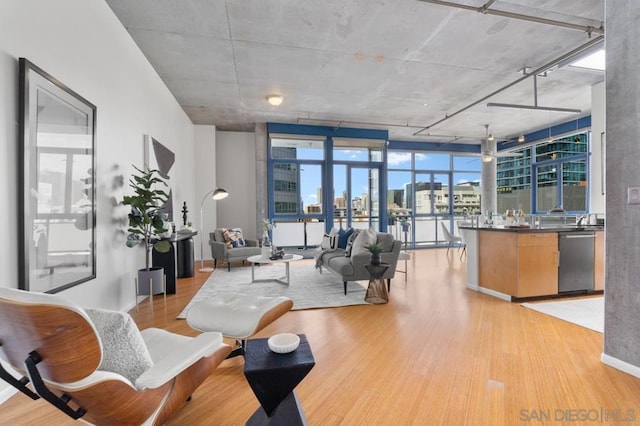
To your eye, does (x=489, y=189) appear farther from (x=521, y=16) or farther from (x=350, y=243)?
(x=521, y=16)

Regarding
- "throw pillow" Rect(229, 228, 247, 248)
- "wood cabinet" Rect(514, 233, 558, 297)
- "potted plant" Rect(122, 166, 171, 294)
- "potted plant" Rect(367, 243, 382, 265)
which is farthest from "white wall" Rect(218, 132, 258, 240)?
"wood cabinet" Rect(514, 233, 558, 297)

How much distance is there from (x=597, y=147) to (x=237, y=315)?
664 centimetres

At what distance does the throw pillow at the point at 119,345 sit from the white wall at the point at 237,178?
6954 mm

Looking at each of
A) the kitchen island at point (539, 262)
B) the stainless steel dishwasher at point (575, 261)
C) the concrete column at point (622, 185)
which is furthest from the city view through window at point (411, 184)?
the concrete column at point (622, 185)

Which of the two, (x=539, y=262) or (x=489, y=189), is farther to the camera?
(x=489, y=189)

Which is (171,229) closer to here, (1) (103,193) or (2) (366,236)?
(1) (103,193)

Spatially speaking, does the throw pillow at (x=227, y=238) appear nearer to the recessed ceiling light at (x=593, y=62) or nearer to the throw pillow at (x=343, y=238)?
the throw pillow at (x=343, y=238)

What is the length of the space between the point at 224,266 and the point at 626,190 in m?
6.33

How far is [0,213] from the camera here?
194 centimetres

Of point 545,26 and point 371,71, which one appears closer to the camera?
point 545,26

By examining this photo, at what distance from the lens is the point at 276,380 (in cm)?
154

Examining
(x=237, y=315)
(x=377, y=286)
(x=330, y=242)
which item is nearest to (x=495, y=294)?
(x=377, y=286)

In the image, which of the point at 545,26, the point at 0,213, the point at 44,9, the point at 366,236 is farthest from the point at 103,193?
the point at 545,26

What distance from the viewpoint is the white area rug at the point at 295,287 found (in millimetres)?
4125
